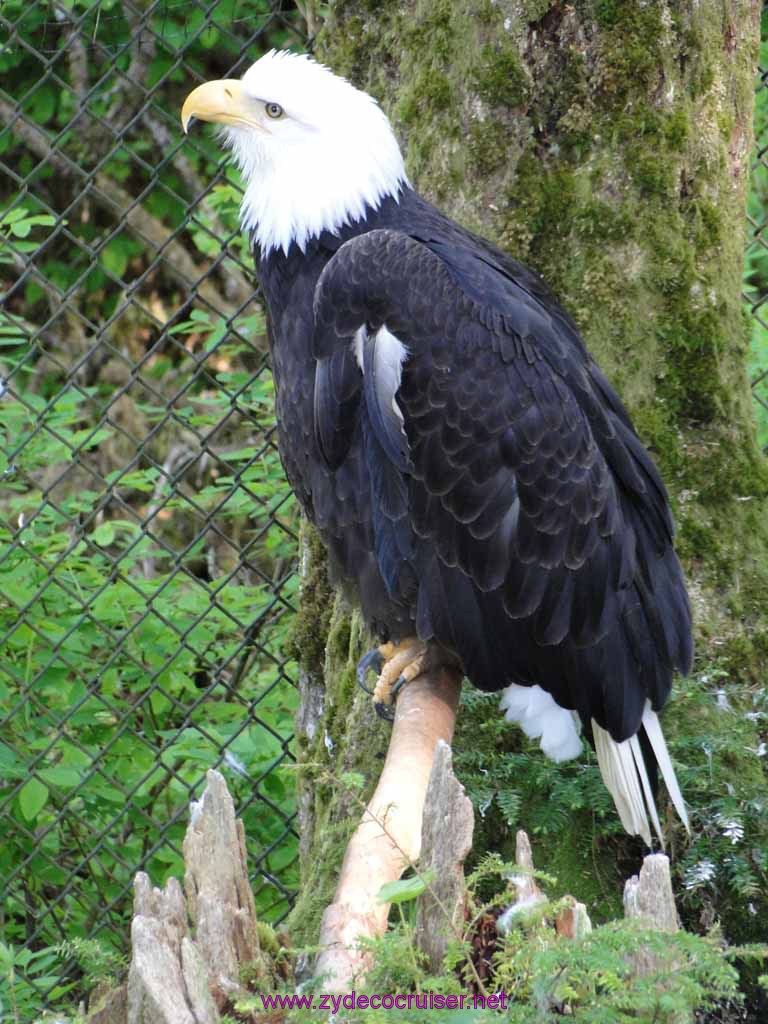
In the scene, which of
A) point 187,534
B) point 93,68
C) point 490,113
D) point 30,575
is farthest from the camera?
point 187,534

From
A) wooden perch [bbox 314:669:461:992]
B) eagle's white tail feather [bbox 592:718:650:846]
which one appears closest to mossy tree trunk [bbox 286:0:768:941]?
eagle's white tail feather [bbox 592:718:650:846]

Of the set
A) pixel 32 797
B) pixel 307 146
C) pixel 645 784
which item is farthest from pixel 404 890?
pixel 32 797

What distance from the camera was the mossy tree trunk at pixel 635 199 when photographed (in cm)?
317

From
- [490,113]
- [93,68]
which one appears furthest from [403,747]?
[93,68]

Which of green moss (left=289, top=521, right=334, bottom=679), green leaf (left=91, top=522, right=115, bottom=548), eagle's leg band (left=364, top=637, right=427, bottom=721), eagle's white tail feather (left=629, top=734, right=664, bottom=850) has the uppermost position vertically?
green leaf (left=91, top=522, right=115, bottom=548)

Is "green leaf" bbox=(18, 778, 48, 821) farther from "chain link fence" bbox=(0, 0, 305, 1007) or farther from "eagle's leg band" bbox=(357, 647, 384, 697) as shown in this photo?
"eagle's leg band" bbox=(357, 647, 384, 697)

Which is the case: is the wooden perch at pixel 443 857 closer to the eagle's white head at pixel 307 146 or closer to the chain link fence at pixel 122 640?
the eagle's white head at pixel 307 146

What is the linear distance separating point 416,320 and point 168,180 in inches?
150

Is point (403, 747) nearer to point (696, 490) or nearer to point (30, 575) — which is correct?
point (696, 490)

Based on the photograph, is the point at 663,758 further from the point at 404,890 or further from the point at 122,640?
the point at 122,640

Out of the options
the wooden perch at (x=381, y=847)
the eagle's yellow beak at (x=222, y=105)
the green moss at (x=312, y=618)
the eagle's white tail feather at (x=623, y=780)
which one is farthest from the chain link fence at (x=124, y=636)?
the wooden perch at (x=381, y=847)

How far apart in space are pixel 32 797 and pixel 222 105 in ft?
6.57

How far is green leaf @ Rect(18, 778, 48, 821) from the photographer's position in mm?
4016

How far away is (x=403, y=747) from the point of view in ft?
8.27
